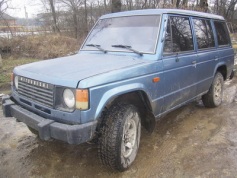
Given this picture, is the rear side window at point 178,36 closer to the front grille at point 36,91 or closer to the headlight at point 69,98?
the headlight at point 69,98

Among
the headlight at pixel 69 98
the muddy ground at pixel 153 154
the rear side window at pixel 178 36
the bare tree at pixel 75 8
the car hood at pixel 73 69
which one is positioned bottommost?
the muddy ground at pixel 153 154

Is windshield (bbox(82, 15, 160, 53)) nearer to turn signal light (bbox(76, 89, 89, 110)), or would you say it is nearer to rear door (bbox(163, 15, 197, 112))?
rear door (bbox(163, 15, 197, 112))

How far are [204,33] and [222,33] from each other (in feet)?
3.18

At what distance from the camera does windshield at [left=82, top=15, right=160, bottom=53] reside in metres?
3.59

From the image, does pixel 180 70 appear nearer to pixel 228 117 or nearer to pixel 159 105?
pixel 159 105

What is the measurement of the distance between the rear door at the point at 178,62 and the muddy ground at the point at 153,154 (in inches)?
23.1

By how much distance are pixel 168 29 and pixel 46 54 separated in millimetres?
9347

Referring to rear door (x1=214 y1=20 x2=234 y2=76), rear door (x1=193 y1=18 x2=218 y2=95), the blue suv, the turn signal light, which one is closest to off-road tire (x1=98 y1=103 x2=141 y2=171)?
the blue suv

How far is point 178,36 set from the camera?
392 cm

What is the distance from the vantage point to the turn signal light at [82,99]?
2.52 meters

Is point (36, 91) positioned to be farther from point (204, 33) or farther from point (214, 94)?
point (214, 94)

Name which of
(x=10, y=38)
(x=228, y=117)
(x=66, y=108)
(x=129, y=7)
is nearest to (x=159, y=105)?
(x=66, y=108)

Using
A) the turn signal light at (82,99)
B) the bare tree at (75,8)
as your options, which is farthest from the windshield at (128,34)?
the bare tree at (75,8)

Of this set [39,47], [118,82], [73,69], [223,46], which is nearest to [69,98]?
[73,69]
